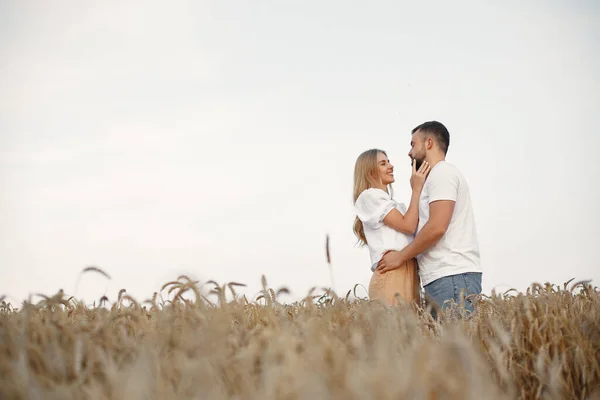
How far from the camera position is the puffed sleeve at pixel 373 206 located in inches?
223

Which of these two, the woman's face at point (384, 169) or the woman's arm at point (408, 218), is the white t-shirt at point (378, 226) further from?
the woman's face at point (384, 169)

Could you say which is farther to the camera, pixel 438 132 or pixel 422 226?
pixel 438 132

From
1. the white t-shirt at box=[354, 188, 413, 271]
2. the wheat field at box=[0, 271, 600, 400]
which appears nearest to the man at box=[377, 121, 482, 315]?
the white t-shirt at box=[354, 188, 413, 271]

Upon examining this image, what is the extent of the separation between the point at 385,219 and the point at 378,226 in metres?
0.12

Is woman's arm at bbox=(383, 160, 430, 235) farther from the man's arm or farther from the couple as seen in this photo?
the man's arm

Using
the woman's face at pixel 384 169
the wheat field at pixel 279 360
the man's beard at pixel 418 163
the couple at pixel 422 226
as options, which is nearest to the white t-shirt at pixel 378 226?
the couple at pixel 422 226

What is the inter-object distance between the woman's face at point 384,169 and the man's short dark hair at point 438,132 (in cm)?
48

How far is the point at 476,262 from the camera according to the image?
550 cm

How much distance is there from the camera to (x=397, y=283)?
560 centimetres

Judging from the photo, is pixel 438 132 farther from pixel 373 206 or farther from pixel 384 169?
pixel 373 206

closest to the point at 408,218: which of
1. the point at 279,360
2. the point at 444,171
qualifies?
the point at 444,171

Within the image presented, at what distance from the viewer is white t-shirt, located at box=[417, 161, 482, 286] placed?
533 cm

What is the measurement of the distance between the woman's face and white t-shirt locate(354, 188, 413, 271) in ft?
0.70

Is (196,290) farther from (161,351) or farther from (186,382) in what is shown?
(186,382)
